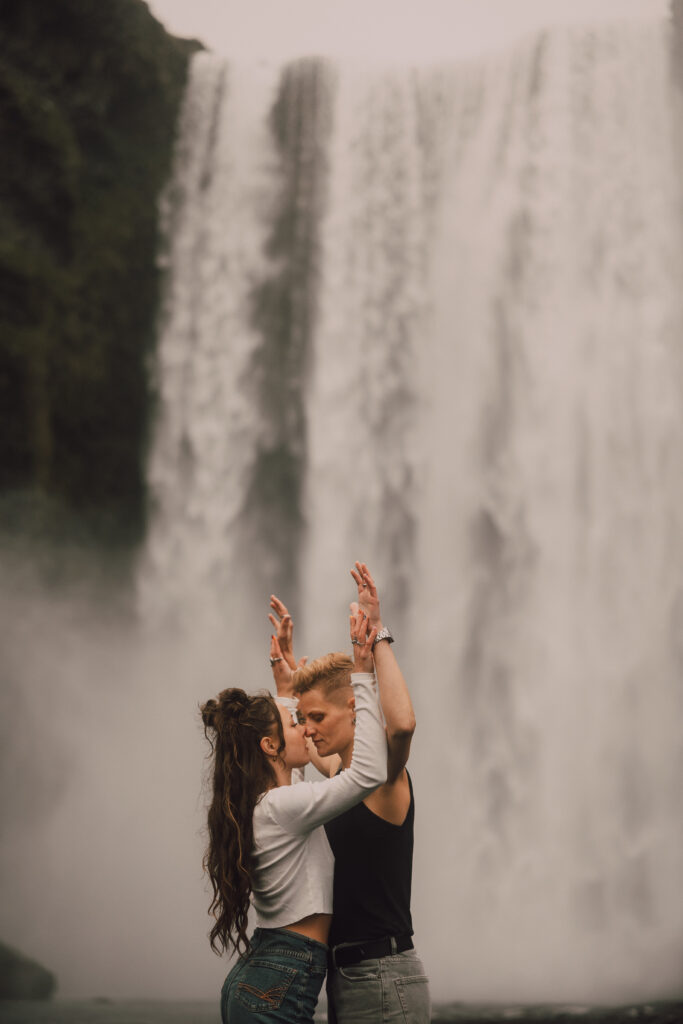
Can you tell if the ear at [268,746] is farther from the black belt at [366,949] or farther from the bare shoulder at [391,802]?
the black belt at [366,949]

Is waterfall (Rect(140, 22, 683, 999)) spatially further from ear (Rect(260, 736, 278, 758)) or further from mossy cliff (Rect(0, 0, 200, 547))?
ear (Rect(260, 736, 278, 758))

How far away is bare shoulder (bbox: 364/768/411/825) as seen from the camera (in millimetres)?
2182

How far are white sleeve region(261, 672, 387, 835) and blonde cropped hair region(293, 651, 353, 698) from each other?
9 cm

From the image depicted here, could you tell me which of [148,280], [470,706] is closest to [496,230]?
[148,280]

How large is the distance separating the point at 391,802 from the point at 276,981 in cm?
42

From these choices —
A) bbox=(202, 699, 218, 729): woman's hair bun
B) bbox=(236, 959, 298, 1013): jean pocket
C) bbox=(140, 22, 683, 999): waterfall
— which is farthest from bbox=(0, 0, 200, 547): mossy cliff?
bbox=(236, 959, 298, 1013): jean pocket

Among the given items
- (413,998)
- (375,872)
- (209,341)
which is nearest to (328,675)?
(375,872)

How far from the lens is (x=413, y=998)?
2086 mm

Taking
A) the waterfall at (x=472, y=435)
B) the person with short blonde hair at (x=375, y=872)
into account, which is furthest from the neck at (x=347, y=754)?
the waterfall at (x=472, y=435)

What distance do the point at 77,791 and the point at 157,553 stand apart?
7.36 ft

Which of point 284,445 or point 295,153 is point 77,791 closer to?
point 284,445

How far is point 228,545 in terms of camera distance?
9.75 metres

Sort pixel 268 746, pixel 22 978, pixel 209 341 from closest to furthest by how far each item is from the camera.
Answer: pixel 268 746 → pixel 22 978 → pixel 209 341

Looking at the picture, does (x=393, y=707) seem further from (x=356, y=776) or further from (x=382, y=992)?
(x=382, y=992)
